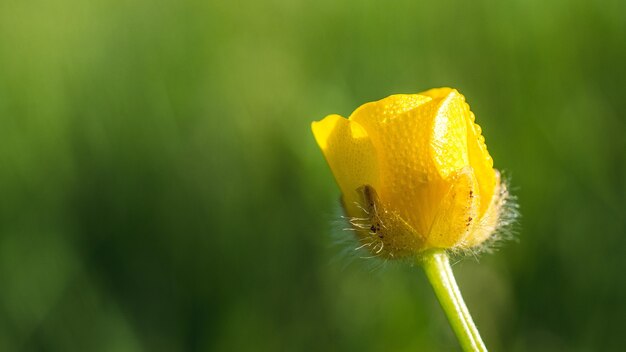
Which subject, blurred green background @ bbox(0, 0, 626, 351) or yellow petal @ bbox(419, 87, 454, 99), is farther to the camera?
blurred green background @ bbox(0, 0, 626, 351)

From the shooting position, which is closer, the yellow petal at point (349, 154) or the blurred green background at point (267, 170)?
the yellow petal at point (349, 154)

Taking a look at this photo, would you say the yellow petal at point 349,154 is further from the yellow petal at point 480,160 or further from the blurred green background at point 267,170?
the blurred green background at point 267,170

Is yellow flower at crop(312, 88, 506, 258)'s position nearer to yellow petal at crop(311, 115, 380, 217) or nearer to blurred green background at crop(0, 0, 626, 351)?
yellow petal at crop(311, 115, 380, 217)

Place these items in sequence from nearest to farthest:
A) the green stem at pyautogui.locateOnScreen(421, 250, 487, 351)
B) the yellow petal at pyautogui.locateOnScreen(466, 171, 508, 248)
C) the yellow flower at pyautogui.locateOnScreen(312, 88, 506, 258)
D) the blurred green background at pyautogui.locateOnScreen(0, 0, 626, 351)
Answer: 1. the green stem at pyautogui.locateOnScreen(421, 250, 487, 351)
2. the yellow flower at pyautogui.locateOnScreen(312, 88, 506, 258)
3. the yellow petal at pyautogui.locateOnScreen(466, 171, 508, 248)
4. the blurred green background at pyautogui.locateOnScreen(0, 0, 626, 351)

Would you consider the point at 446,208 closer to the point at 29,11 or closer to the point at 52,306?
the point at 52,306

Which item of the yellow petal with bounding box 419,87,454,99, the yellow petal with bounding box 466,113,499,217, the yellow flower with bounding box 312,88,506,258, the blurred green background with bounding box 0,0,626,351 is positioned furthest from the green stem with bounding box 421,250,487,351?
the blurred green background with bounding box 0,0,626,351

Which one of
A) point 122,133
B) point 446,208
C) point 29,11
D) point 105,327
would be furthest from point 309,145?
point 446,208

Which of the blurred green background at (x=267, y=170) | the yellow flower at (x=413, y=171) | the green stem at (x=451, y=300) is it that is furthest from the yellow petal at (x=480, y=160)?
the blurred green background at (x=267, y=170)
